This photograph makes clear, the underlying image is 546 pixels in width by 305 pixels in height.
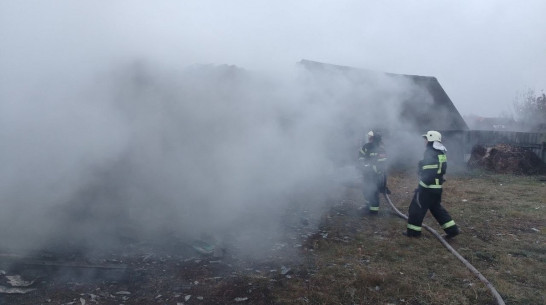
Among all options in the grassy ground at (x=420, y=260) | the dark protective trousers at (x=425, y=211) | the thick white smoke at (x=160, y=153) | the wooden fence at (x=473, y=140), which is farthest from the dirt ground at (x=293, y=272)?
the wooden fence at (x=473, y=140)

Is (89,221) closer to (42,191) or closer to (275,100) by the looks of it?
(42,191)

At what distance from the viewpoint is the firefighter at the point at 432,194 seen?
6.15 m

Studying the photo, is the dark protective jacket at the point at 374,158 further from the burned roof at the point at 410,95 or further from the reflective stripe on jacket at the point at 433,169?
the burned roof at the point at 410,95

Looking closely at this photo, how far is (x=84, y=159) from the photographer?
516 centimetres

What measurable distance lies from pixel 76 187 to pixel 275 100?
11.6ft

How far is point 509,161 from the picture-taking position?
1428 cm

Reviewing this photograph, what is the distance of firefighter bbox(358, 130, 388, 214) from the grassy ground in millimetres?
341

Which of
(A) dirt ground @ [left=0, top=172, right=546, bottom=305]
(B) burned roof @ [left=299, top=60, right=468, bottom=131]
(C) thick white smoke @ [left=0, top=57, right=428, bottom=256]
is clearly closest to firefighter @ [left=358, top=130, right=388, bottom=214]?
(C) thick white smoke @ [left=0, top=57, right=428, bottom=256]

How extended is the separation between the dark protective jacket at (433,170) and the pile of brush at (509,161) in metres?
9.71

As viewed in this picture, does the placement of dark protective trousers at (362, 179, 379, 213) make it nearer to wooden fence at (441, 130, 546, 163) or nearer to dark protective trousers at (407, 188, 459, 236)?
dark protective trousers at (407, 188, 459, 236)

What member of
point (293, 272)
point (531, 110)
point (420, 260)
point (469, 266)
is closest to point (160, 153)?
point (293, 272)

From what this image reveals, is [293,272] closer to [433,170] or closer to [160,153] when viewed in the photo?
[160,153]

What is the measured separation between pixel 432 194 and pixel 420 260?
132cm

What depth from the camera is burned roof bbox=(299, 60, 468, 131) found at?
8672 mm
